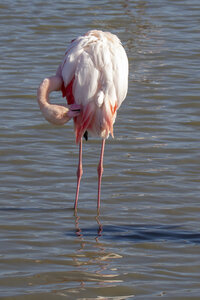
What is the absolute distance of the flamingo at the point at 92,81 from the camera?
6.62m

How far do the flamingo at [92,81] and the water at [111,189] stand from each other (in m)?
0.52

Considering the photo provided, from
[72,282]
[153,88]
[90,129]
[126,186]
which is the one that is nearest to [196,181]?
[126,186]

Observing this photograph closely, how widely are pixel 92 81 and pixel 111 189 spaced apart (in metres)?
1.28

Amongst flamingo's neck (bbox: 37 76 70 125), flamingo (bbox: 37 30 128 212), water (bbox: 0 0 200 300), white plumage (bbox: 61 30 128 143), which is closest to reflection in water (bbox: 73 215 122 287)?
water (bbox: 0 0 200 300)

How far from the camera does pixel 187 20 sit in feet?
48.8

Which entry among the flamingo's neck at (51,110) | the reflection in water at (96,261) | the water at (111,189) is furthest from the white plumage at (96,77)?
the reflection in water at (96,261)

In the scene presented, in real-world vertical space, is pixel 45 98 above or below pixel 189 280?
above

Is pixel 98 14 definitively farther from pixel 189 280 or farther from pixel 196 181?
pixel 189 280

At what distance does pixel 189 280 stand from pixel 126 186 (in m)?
2.15

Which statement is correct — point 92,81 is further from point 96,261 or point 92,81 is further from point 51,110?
point 96,261

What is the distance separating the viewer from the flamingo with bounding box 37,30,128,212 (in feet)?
21.7

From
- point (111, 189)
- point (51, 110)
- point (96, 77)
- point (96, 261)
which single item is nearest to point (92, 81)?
point (96, 77)

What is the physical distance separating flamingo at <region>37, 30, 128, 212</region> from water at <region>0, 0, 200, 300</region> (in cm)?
52

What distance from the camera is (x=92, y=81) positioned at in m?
6.61
